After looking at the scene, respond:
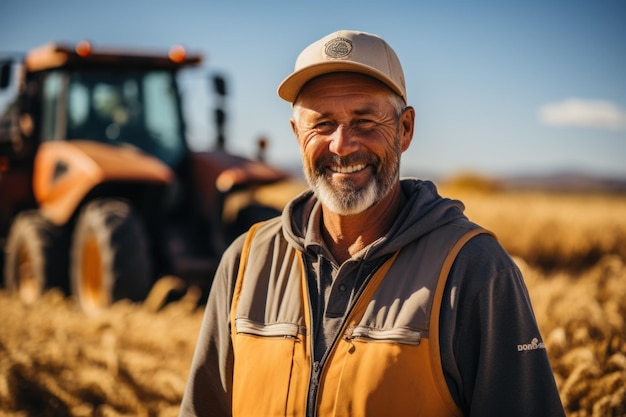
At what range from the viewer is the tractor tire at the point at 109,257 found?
20.5 feet

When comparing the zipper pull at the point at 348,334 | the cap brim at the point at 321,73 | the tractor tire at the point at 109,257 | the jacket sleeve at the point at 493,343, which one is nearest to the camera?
the jacket sleeve at the point at 493,343

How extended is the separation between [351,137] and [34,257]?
5.63 m

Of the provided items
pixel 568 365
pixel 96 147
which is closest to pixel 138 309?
pixel 96 147

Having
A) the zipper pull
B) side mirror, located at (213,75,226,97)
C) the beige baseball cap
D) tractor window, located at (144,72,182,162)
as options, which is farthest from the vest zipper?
side mirror, located at (213,75,226,97)

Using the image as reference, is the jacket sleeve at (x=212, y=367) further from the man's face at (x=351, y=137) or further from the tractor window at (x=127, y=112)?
the tractor window at (x=127, y=112)

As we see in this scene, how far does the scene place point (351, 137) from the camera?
2.27m

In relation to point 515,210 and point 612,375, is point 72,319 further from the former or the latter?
point 515,210

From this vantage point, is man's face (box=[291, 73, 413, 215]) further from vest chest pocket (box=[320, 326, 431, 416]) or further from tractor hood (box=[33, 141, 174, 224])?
tractor hood (box=[33, 141, 174, 224])

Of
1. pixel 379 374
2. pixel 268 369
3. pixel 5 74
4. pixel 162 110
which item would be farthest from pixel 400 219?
pixel 5 74

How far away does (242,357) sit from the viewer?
2.20 meters

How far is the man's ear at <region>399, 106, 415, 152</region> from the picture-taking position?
2.37 meters

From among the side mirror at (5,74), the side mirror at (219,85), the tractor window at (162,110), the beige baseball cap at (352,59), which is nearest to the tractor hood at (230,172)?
the tractor window at (162,110)

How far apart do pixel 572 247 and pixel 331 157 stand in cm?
938

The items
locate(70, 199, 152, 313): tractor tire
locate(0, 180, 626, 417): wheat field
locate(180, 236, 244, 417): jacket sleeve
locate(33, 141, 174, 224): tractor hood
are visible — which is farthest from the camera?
locate(33, 141, 174, 224): tractor hood
